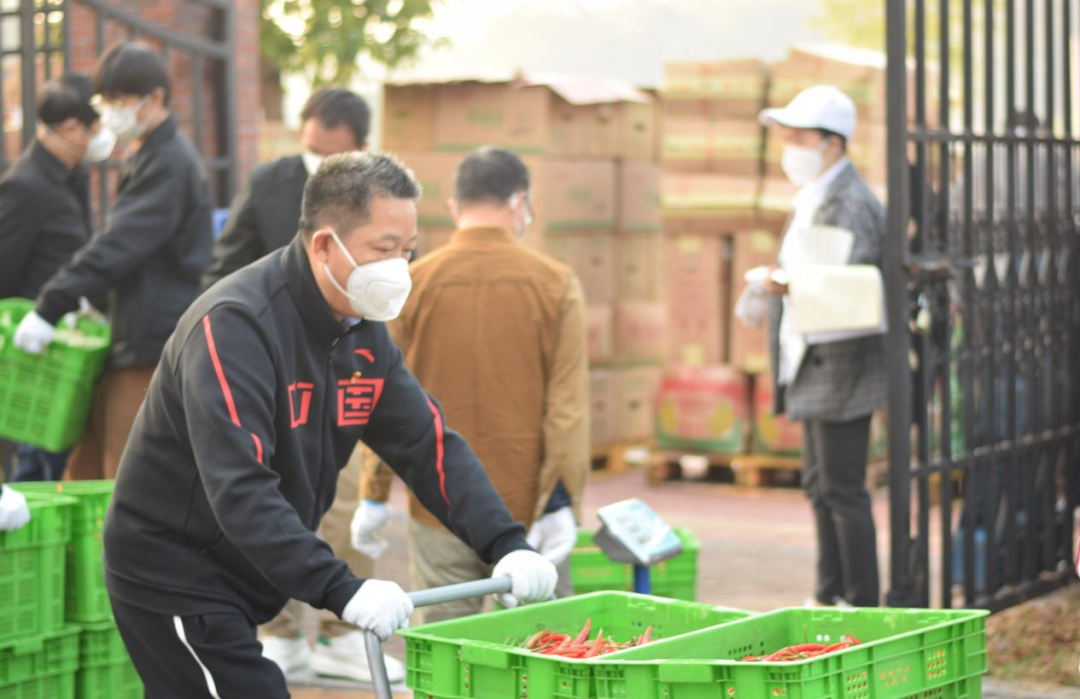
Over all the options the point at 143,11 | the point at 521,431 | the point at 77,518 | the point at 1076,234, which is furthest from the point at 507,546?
the point at 143,11

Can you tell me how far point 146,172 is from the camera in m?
6.01

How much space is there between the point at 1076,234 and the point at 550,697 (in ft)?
17.2

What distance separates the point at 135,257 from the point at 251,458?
283cm

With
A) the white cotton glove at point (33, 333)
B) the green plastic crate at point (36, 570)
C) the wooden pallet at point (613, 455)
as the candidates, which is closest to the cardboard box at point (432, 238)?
the wooden pallet at point (613, 455)

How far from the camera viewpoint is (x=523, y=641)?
344 centimetres

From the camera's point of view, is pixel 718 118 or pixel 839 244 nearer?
pixel 839 244

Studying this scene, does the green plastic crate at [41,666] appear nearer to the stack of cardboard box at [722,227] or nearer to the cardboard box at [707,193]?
the stack of cardboard box at [722,227]

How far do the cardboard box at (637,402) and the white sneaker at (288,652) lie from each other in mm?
5208

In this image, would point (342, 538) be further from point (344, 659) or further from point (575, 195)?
point (575, 195)

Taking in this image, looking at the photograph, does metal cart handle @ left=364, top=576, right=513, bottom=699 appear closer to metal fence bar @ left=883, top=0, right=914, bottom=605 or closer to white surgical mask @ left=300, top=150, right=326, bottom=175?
white surgical mask @ left=300, top=150, right=326, bottom=175

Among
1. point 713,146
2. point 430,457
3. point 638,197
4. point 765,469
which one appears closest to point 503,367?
point 430,457

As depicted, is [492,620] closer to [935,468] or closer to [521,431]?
[521,431]

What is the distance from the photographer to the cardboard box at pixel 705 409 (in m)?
10.4

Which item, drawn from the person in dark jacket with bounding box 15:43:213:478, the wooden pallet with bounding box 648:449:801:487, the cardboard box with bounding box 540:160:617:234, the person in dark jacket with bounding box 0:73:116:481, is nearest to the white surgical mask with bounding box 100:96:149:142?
the person in dark jacket with bounding box 15:43:213:478
